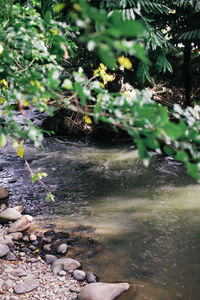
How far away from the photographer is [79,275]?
7.45 feet

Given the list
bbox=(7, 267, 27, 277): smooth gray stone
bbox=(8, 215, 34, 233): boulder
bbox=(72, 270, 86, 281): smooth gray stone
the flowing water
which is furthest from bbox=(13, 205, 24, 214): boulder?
bbox=(72, 270, 86, 281): smooth gray stone

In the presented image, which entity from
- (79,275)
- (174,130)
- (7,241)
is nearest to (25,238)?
(7,241)

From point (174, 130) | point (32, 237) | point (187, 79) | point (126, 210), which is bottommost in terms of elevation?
point (126, 210)

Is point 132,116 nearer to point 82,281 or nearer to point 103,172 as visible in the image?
point 82,281

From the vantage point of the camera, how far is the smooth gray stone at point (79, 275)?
226 cm

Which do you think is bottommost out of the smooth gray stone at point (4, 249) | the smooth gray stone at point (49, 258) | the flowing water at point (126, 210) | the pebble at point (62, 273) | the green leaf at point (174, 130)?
the flowing water at point (126, 210)

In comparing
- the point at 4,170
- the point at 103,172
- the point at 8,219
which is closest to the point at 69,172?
the point at 103,172

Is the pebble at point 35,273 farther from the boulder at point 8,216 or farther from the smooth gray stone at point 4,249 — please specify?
the boulder at point 8,216

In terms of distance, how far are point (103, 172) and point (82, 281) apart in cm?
241

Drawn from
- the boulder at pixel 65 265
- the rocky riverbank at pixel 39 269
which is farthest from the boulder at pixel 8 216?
the boulder at pixel 65 265

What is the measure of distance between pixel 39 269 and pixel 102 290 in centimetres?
64

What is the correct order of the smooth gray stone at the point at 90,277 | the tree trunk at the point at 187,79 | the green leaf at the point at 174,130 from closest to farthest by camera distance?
1. the green leaf at the point at 174,130
2. the smooth gray stone at the point at 90,277
3. the tree trunk at the point at 187,79

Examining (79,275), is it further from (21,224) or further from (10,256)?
(21,224)

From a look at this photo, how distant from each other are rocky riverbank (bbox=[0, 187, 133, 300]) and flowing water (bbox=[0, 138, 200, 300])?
0.15m
